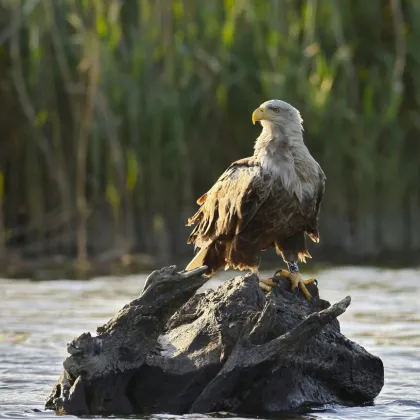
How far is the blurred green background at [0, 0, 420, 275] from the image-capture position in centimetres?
1255

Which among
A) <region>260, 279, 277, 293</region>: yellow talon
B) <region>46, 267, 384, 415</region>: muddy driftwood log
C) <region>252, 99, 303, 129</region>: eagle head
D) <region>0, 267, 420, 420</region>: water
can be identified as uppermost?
<region>252, 99, 303, 129</region>: eagle head

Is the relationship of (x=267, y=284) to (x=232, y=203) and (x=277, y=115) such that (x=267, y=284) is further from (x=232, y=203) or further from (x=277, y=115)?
(x=277, y=115)

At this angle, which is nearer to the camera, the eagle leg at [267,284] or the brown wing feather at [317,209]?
the eagle leg at [267,284]

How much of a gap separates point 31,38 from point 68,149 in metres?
1.29

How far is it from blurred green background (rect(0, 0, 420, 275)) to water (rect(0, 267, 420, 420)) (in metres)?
0.99

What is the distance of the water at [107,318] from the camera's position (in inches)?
260

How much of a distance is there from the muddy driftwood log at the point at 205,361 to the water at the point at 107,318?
0.18 meters

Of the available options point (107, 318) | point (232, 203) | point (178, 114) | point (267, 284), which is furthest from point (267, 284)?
point (178, 114)

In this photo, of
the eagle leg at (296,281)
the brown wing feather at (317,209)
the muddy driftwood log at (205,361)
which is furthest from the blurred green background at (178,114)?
the muddy driftwood log at (205,361)

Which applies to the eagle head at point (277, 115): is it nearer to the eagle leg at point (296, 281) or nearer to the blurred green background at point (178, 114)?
the eagle leg at point (296, 281)

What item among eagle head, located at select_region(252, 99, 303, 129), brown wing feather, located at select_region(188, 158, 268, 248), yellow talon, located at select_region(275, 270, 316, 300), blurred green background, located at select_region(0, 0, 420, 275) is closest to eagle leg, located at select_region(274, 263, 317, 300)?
yellow talon, located at select_region(275, 270, 316, 300)

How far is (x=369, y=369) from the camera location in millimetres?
6660

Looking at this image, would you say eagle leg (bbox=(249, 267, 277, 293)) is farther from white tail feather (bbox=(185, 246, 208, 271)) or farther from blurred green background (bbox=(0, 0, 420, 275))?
blurred green background (bbox=(0, 0, 420, 275))

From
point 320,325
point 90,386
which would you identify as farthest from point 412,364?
point 90,386
